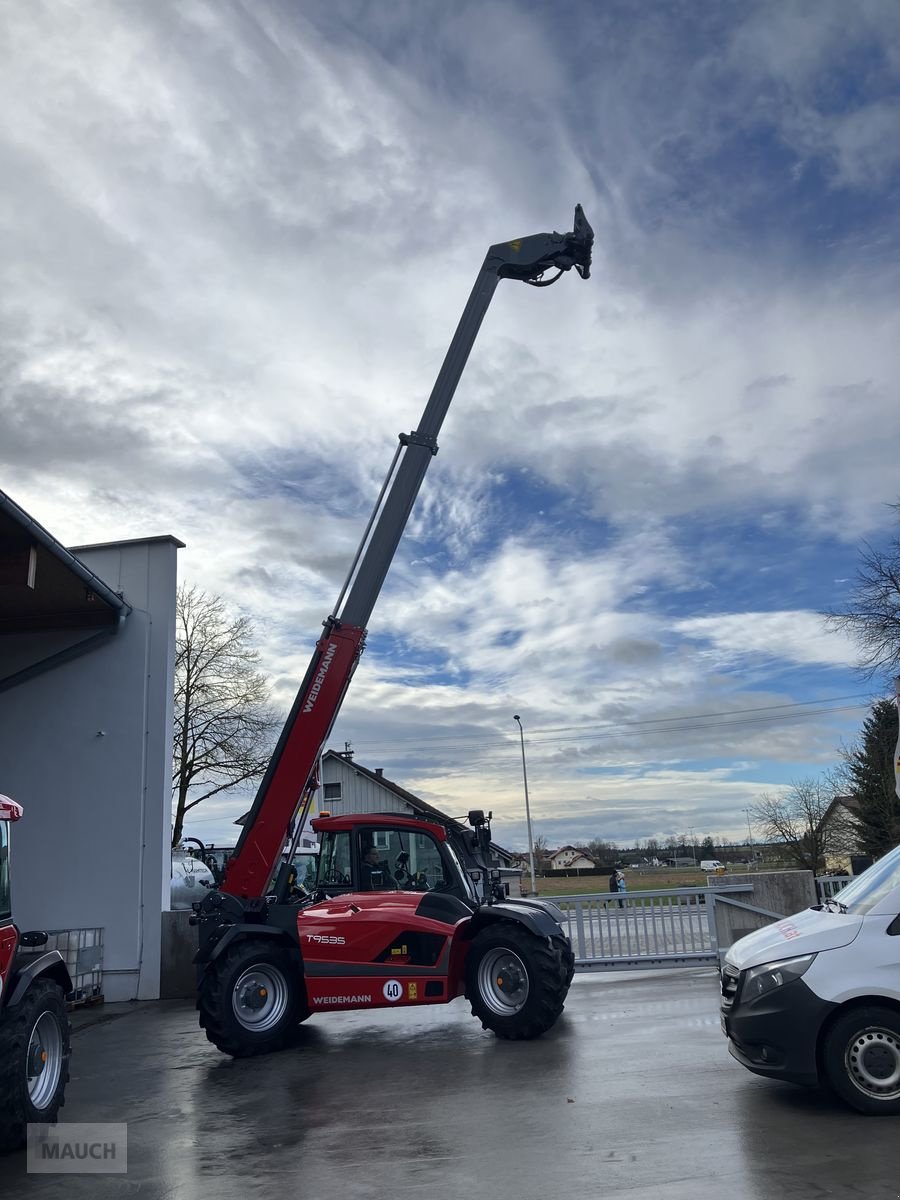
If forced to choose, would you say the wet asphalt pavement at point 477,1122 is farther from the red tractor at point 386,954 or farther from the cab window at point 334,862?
the cab window at point 334,862

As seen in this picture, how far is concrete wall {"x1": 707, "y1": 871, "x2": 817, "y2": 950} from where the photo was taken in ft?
48.6

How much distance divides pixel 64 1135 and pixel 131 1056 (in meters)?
3.42

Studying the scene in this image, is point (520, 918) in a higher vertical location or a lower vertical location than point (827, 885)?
higher

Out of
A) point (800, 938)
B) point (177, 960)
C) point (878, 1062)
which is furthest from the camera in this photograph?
point (177, 960)

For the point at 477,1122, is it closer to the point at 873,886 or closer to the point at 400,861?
the point at 873,886

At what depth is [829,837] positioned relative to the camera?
4541cm

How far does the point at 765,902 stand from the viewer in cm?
1495

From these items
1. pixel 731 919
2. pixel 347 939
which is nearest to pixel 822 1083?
pixel 347 939

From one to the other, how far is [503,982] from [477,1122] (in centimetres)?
288

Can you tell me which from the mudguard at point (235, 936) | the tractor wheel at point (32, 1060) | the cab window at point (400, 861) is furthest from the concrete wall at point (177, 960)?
the tractor wheel at point (32, 1060)

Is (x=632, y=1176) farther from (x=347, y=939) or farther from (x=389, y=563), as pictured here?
(x=389, y=563)

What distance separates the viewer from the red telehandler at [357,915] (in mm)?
9570

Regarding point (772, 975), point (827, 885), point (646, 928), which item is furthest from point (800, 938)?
point (827, 885)

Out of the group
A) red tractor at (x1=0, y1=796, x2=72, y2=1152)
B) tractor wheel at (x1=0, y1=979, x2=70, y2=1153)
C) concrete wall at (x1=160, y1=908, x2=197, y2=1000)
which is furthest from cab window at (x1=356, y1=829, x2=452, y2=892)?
concrete wall at (x1=160, y1=908, x2=197, y2=1000)
